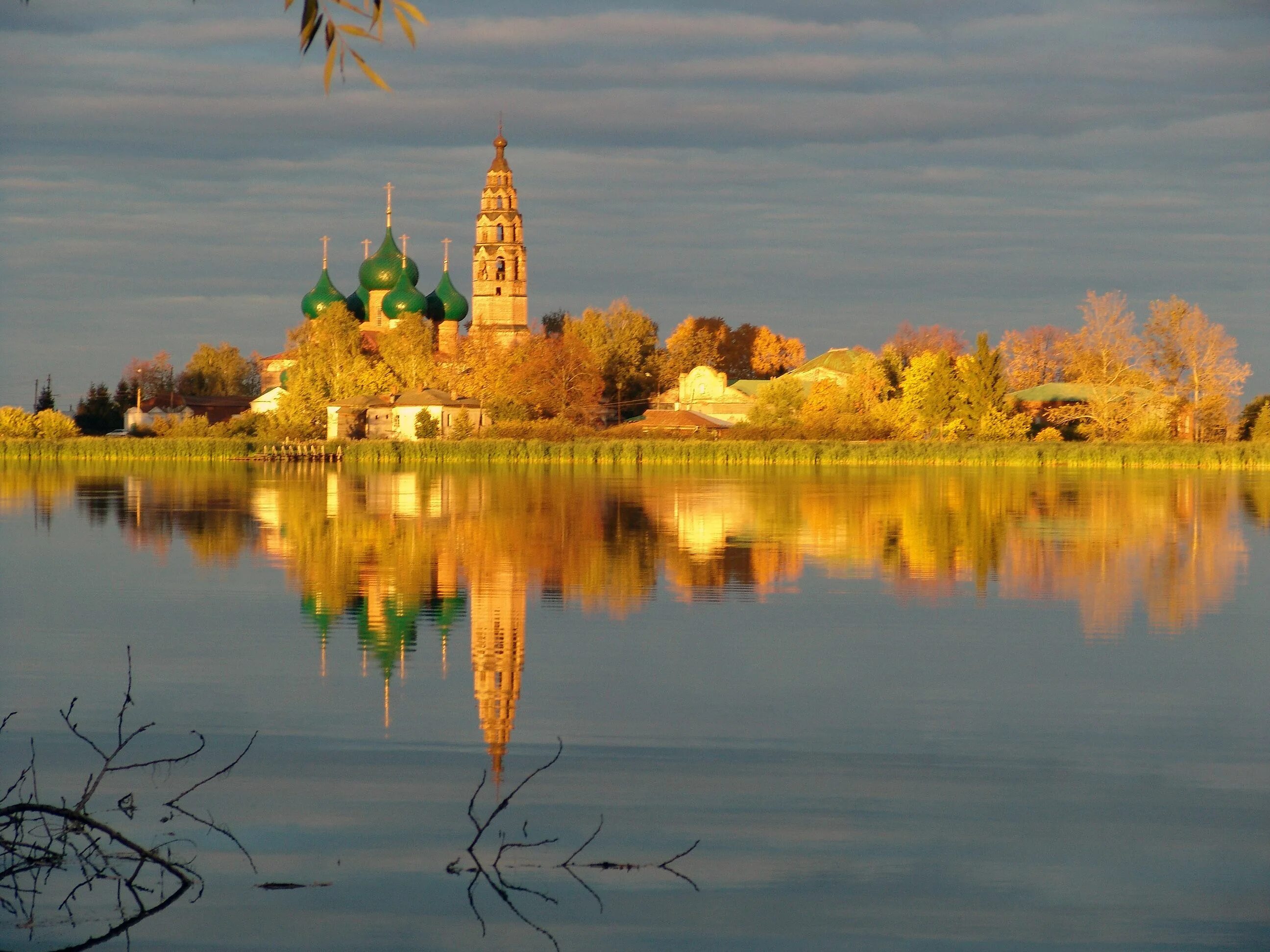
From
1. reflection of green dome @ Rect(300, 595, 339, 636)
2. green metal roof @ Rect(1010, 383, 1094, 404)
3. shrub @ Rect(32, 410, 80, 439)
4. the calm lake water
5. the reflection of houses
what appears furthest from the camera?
green metal roof @ Rect(1010, 383, 1094, 404)

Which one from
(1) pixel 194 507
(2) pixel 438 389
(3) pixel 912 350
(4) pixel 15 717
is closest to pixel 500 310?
(2) pixel 438 389

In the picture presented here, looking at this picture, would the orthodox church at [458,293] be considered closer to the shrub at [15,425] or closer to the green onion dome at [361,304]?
the green onion dome at [361,304]

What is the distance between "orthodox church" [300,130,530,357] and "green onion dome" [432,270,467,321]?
0.09 ft

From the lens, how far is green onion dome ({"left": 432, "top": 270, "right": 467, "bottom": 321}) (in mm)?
94125

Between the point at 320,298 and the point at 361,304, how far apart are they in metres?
2.30

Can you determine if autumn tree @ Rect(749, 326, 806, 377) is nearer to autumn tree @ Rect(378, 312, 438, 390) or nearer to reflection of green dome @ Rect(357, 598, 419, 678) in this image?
autumn tree @ Rect(378, 312, 438, 390)

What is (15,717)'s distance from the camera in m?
10.7

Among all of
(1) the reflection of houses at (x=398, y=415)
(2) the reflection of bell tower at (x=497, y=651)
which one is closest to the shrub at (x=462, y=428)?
(1) the reflection of houses at (x=398, y=415)

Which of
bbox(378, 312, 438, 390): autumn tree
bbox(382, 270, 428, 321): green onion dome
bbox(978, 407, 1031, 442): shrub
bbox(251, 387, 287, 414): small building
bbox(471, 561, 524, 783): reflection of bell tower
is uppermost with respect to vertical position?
bbox(382, 270, 428, 321): green onion dome

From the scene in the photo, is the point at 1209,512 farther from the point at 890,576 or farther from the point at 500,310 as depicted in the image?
the point at 500,310

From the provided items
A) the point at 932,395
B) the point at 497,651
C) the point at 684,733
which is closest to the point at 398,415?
the point at 932,395

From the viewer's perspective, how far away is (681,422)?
8019cm

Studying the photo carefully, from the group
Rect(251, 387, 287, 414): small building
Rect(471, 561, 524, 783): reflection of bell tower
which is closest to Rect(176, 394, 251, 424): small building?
Result: Rect(251, 387, 287, 414): small building

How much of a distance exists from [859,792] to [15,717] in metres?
5.40
